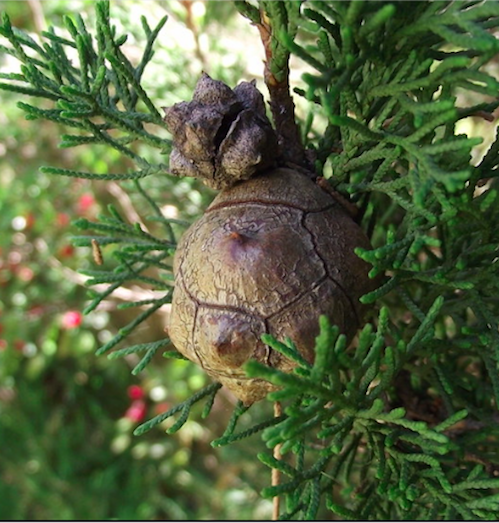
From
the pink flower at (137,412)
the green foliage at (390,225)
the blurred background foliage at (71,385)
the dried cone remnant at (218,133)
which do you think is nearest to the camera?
the green foliage at (390,225)

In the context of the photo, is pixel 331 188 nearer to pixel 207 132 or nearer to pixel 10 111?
pixel 207 132

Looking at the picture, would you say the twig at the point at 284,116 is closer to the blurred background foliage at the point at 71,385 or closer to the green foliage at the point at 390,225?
the green foliage at the point at 390,225

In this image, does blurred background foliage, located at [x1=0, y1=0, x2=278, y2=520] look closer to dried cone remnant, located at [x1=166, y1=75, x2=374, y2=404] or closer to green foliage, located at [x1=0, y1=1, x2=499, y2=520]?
green foliage, located at [x1=0, y1=1, x2=499, y2=520]

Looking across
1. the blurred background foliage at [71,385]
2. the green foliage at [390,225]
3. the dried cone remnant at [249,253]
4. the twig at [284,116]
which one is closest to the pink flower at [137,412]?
the blurred background foliage at [71,385]

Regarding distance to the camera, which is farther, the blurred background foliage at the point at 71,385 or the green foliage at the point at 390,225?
the blurred background foliage at the point at 71,385

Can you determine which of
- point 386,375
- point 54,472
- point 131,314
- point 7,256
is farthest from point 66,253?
point 386,375

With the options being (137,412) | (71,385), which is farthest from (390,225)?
(71,385)
